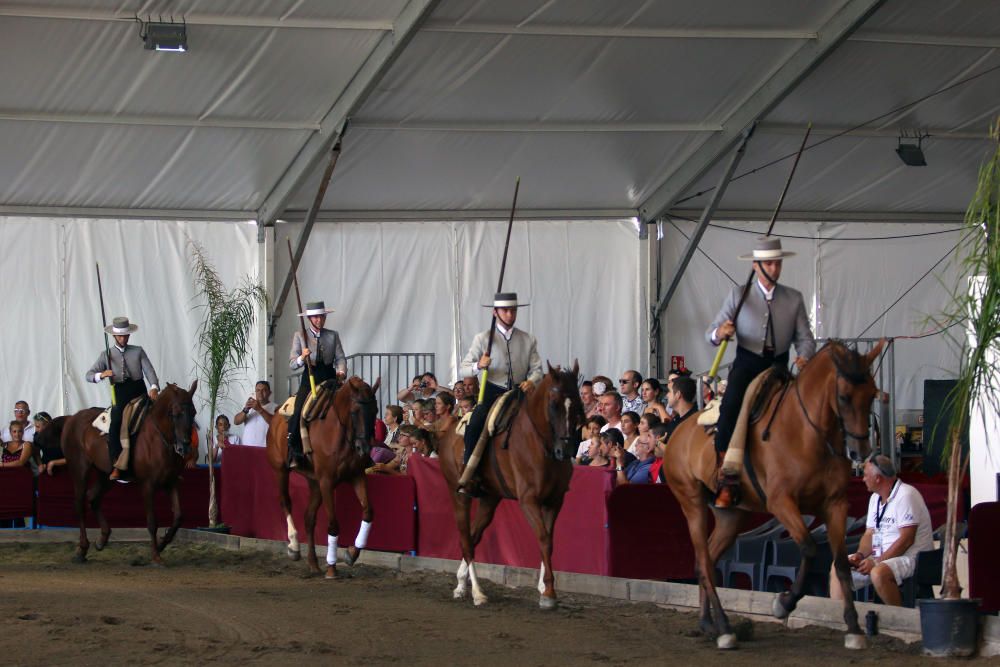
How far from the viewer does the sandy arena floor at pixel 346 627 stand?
8.12 meters

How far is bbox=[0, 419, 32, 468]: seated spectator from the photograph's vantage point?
17359 mm

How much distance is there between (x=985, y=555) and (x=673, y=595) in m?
2.75

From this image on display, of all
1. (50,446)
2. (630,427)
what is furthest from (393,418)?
(50,446)

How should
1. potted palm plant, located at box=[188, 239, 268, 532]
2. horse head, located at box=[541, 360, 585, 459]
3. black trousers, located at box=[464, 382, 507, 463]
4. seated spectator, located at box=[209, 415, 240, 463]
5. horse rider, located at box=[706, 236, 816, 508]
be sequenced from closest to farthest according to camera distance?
horse rider, located at box=[706, 236, 816, 508], horse head, located at box=[541, 360, 585, 459], black trousers, located at box=[464, 382, 507, 463], potted palm plant, located at box=[188, 239, 268, 532], seated spectator, located at box=[209, 415, 240, 463]

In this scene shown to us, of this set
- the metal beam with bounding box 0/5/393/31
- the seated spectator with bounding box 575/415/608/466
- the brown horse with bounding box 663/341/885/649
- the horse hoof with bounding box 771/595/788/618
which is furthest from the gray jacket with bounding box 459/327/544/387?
the metal beam with bounding box 0/5/393/31

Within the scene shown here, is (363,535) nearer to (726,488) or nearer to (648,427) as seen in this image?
(648,427)

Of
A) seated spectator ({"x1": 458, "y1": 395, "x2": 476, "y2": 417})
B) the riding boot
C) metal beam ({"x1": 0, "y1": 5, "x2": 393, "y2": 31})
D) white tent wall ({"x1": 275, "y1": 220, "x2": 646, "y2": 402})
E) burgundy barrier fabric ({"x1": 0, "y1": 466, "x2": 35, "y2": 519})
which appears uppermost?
metal beam ({"x1": 0, "y1": 5, "x2": 393, "y2": 31})

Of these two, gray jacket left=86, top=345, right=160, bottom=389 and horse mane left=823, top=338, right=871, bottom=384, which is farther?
gray jacket left=86, top=345, right=160, bottom=389

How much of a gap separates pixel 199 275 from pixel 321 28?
5736 millimetres

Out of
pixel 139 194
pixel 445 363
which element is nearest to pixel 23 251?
pixel 139 194

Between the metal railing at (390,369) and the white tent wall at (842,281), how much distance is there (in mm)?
4083

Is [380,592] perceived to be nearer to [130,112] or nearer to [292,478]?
[292,478]

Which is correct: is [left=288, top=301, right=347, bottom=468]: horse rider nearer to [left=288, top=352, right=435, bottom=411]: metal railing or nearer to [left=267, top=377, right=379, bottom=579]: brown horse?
→ [left=267, top=377, right=379, bottom=579]: brown horse

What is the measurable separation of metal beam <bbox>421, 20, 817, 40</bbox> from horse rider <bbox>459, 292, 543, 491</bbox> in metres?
5.96
